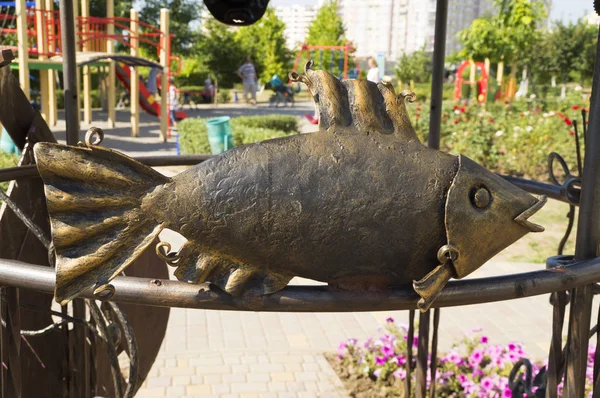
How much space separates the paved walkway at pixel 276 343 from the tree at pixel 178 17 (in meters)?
17.5

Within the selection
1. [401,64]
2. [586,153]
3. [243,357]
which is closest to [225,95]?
[401,64]

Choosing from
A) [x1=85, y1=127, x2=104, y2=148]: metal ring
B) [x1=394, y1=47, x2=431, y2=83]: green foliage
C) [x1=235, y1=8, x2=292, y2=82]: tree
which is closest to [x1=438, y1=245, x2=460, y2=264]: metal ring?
[x1=85, y1=127, x2=104, y2=148]: metal ring

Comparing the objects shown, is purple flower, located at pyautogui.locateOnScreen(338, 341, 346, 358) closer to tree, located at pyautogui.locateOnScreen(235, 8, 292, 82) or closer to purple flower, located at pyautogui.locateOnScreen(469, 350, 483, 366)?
purple flower, located at pyautogui.locateOnScreen(469, 350, 483, 366)

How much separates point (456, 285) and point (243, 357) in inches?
110

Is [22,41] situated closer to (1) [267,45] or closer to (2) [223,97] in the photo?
(2) [223,97]

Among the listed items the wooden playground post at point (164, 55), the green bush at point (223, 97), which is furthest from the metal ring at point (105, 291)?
the green bush at point (223, 97)

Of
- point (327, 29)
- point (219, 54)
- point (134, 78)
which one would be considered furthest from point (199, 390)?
point (327, 29)

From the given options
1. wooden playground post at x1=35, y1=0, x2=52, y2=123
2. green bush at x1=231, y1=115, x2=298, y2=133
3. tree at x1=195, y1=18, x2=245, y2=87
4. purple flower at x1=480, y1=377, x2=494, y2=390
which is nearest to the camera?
purple flower at x1=480, y1=377, x2=494, y2=390

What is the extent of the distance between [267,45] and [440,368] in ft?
82.0

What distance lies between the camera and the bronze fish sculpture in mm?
781

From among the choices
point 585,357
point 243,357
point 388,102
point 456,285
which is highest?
point 388,102

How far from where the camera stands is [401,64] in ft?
93.5

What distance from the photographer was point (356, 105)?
33.1 inches

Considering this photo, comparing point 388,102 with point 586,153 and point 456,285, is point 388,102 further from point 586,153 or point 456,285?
point 586,153
